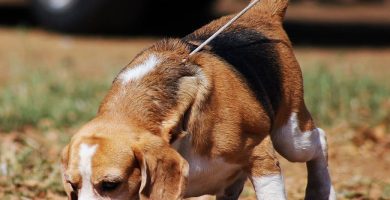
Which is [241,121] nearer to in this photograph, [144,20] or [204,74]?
[204,74]

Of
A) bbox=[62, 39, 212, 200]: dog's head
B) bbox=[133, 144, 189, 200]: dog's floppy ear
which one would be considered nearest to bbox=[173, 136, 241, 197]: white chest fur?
bbox=[62, 39, 212, 200]: dog's head

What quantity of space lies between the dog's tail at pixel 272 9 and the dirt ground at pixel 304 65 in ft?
4.20

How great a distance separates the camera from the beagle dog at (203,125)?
13.7 feet

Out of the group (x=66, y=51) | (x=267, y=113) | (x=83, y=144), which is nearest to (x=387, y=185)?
(x=267, y=113)

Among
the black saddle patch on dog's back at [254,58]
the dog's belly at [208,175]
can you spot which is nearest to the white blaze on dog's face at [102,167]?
the dog's belly at [208,175]

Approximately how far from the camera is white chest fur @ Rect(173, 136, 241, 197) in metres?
4.55

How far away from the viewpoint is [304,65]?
11.1m

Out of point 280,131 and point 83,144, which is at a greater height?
point 83,144

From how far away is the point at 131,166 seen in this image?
4.18m

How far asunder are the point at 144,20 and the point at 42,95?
570 cm

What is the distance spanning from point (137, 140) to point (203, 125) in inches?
17.9

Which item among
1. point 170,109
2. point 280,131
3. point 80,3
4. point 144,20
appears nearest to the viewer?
point 170,109

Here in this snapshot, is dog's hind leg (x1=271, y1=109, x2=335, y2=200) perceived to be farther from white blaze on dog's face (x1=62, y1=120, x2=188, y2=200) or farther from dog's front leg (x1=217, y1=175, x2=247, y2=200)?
white blaze on dog's face (x1=62, y1=120, x2=188, y2=200)

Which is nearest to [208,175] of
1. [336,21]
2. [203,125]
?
[203,125]
